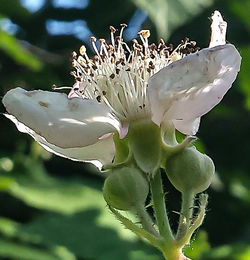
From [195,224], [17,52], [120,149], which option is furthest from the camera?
[17,52]

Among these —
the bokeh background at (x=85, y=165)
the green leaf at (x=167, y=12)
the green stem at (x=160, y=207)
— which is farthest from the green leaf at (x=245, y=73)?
the green stem at (x=160, y=207)

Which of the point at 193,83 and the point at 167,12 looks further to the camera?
the point at 167,12

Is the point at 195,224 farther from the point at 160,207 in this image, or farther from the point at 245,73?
the point at 245,73

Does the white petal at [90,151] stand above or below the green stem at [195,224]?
above

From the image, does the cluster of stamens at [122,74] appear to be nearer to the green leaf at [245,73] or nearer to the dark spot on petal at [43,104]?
the dark spot on petal at [43,104]

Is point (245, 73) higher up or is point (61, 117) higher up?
point (245, 73)

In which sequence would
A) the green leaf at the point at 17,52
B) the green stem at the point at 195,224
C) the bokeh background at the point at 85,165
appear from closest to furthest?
the green stem at the point at 195,224 → the bokeh background at the point at 85,165 → the green leaf at the point at 17,52

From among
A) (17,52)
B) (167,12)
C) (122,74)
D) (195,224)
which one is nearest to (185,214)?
(195,224)

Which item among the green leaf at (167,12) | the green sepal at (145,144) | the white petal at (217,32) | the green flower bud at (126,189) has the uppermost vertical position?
the green leaf at (167,12)

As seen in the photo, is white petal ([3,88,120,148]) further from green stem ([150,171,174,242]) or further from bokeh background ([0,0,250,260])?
bokeh background ([0,0,250,260])
